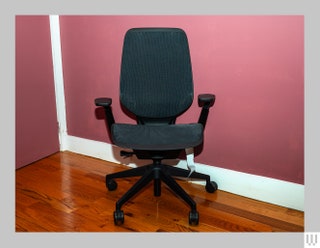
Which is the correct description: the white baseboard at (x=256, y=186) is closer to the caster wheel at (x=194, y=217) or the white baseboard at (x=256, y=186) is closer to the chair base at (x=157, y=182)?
the chair base at (x=157, y=182)

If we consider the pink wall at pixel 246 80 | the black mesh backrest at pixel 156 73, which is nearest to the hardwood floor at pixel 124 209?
the pink wall at pixel 246 80

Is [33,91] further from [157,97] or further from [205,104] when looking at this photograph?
Answer: [205,104]

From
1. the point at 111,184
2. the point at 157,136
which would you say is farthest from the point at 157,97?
the point at 111,184

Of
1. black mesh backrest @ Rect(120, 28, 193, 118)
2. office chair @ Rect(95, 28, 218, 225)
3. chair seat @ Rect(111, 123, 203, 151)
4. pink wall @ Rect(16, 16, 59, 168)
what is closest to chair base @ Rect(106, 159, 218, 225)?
office chair @ Rect(95, 28, 218, 225)

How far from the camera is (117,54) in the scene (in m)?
2.88

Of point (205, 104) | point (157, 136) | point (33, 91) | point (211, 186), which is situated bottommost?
point (211, 186)

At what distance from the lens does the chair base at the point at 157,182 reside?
2.32m

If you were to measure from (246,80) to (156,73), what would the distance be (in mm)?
529

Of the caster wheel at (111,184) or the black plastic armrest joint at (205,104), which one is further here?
the caster wheel at (111,184)

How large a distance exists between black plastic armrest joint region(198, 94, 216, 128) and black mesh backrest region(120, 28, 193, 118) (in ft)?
0.35

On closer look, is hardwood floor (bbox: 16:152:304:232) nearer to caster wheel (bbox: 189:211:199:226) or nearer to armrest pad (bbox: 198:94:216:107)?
caster wheel (bbox: 189:211:199:226)

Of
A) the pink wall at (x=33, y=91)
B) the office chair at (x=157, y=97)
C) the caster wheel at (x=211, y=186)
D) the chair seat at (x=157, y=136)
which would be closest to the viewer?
the chair seat at (x=157, y=136)

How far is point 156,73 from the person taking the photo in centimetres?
251

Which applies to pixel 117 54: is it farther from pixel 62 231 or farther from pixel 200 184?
pixel 62 231
